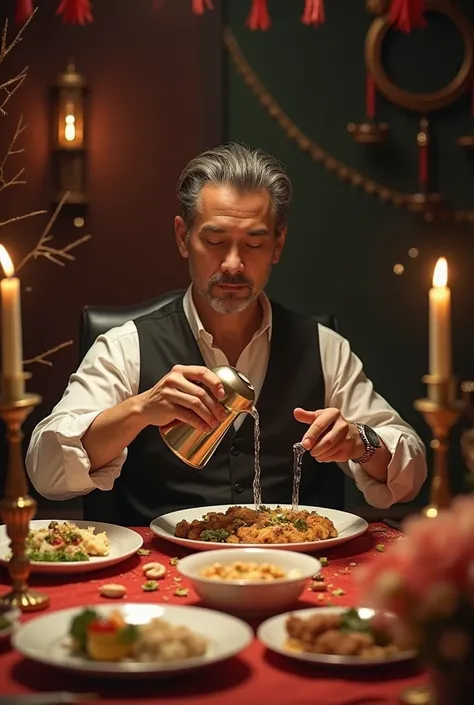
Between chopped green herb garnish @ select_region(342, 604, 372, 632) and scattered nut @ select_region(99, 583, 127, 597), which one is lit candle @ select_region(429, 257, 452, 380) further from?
scattered nut @ select_region(99, 583, 127, 597)

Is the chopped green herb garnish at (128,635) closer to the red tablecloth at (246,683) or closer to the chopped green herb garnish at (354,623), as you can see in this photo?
the red tablecloth at (246,683)

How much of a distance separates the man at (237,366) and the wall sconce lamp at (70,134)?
1.34 m

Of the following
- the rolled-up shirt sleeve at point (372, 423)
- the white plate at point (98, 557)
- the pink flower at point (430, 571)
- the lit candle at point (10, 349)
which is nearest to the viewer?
the pink flower at point (430, 571)

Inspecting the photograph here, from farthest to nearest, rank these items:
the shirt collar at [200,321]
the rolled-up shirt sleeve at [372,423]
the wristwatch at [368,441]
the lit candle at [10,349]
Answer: the shirt collar at [200,321], the rolled-up shirt sleeve at [372,423], the wristwatch at [368,441], the lit candle at [10,349]

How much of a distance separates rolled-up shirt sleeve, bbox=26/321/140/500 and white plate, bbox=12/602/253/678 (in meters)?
0.80

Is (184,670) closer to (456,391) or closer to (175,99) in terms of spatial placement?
(456,391)

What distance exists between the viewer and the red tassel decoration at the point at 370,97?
4.14 metres

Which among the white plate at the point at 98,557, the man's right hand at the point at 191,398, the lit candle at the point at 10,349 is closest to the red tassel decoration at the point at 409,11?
the man's right hand at the point at 191,398

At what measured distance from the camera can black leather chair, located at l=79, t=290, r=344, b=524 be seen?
268 centimetres

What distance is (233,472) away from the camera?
262 centimetres

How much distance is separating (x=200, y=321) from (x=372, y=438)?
0.62m

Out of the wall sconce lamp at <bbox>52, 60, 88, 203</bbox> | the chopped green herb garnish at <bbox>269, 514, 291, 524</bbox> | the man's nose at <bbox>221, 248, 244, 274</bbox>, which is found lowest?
the chopped green herb garnish at <bbox>269, 514, 291, 524</bbox>

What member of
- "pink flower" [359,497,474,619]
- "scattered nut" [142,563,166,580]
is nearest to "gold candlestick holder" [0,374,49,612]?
"scattered nut" [142,563,166,580]

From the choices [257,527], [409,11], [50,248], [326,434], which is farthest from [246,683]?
[50,248]
